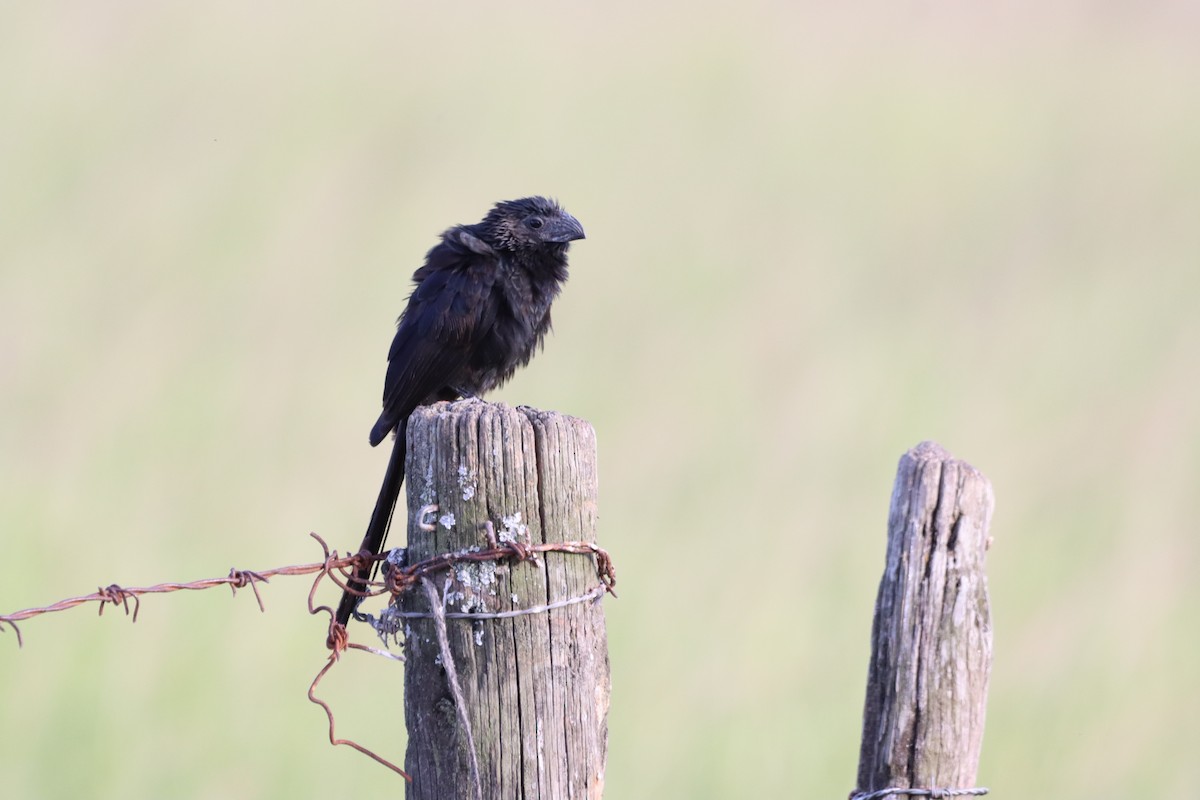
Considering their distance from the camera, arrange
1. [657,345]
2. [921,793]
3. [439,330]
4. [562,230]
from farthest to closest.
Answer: [657,345] → [562,230] → [439,330] → [921,793]

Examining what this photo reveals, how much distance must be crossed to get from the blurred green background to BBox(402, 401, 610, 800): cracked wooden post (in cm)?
315

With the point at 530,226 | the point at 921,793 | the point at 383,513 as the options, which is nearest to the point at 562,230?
the point at 530,226

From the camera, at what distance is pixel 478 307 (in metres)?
4.29

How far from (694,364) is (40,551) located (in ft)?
11.8

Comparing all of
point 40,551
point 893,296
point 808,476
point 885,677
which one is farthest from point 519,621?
point 893,296

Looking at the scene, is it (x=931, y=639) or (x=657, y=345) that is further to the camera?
(x=657, y=345)

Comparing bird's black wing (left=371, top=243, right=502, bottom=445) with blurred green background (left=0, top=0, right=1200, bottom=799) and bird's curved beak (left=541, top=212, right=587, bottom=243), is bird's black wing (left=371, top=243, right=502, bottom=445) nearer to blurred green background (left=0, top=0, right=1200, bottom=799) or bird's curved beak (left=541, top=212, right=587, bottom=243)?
bird's curved beak (left=541, top=212, right=587, bottom=243)

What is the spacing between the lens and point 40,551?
17.8 ft

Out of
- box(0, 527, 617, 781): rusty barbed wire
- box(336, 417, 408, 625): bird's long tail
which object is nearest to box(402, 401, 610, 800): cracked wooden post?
box(0, 527, 617, 781): rusty barbed wire

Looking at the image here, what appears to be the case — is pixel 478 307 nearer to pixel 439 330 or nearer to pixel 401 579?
pixel 439 330

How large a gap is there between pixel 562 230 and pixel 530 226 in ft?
0.40

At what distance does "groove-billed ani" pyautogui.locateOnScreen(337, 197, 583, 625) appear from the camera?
4.23 m

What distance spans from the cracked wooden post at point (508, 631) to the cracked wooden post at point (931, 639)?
0.75 metres

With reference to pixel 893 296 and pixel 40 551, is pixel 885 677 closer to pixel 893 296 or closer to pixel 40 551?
pixel 40 551
